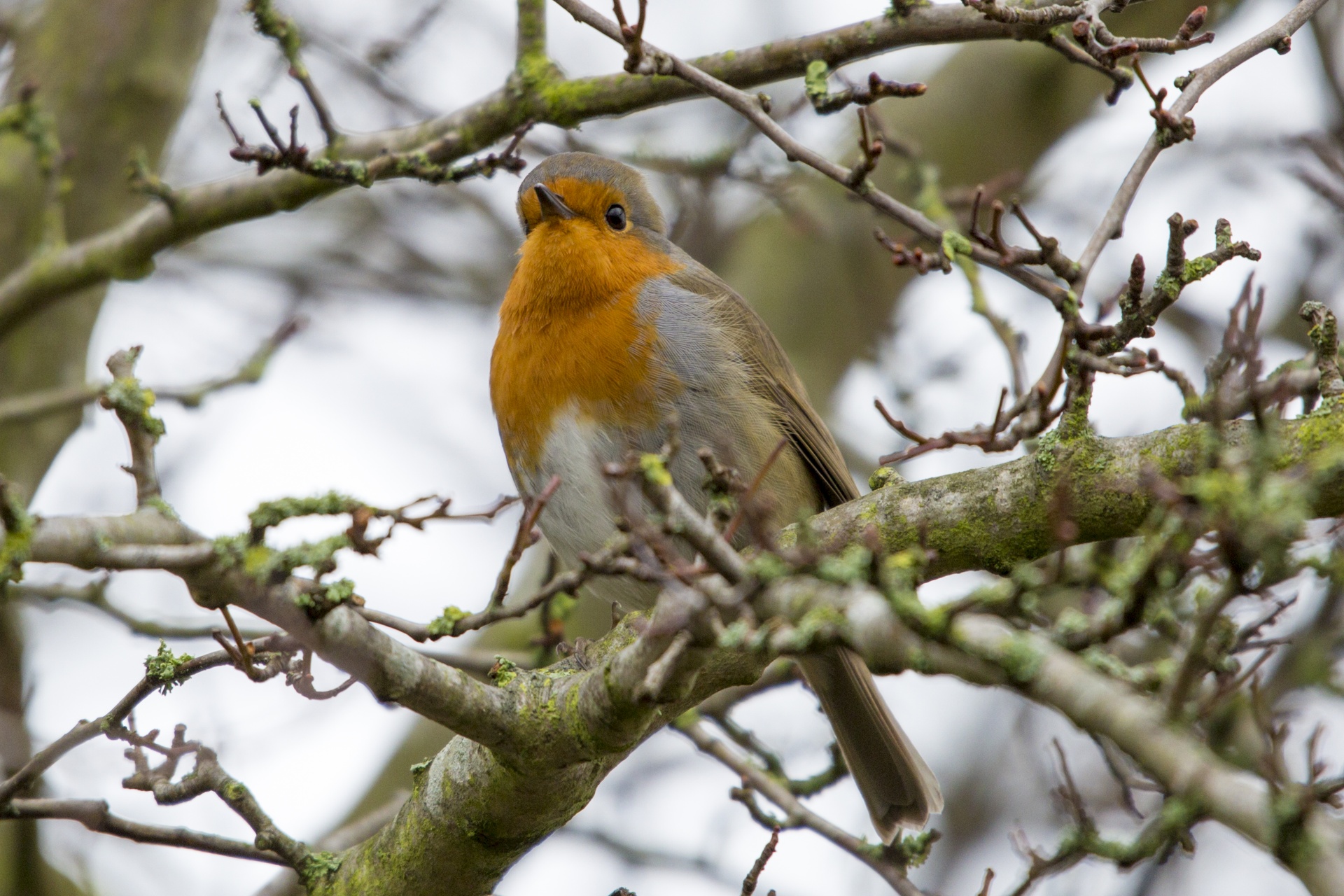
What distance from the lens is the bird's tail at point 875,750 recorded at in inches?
183

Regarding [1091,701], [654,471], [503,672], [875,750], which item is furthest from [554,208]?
[1091,701]

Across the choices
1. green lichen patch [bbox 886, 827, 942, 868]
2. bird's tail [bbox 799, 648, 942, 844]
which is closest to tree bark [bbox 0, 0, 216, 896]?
bird's tail [bbox 799, 648, 942, 844]

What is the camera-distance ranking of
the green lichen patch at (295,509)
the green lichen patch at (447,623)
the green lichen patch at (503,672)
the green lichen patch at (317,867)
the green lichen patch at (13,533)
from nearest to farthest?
the green lichen patch at (13,533) < the green lichen patch at (295,509) < the green lichen patch at (447,623) < the green lichen patch at (503,672) < the green lichen patch at (317,867)

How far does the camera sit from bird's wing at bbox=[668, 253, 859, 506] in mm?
4637

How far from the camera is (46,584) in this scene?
15.2ft

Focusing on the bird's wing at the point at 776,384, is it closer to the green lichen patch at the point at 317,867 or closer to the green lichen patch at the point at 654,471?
the green lichen patch at the point at 317,867

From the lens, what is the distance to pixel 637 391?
4227 millimetres

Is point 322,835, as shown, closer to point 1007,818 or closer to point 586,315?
point 586,315

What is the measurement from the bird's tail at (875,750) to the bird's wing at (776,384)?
656mm

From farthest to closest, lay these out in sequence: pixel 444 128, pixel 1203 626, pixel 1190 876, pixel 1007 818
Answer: pixel 1007 818
pixel 1190 876
pixel 444 128
pixel 1203 626

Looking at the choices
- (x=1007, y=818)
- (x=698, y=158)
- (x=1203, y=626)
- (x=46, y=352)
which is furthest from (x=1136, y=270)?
(x=1007, y=818)

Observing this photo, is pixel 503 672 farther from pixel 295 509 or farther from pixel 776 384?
pixel 776 384

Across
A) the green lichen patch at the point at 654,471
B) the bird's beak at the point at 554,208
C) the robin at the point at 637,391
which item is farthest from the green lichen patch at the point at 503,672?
the bird's beak at the point at 554,208

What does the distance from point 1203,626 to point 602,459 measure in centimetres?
268
